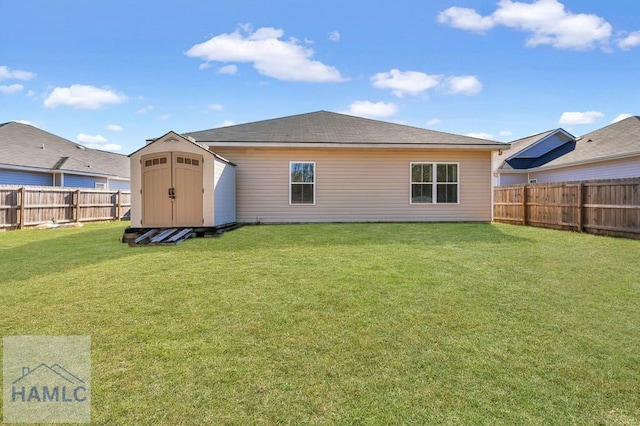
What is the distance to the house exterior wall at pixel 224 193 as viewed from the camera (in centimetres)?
954

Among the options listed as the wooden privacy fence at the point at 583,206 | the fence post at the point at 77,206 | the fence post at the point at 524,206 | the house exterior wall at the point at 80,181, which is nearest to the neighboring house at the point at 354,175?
the fence post at the point at 524,206

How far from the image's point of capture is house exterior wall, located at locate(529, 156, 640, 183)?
44.8 feet

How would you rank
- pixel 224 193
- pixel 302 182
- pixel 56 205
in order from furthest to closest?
pixel 56 205 < pixel 302 182 < pixel 224 193

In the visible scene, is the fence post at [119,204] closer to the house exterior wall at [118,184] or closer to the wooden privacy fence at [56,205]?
the wooden privacy fence at [56,205]

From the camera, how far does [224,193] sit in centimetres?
1040

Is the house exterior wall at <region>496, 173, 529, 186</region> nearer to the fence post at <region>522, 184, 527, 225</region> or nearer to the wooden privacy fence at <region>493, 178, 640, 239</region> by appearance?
the wooden privacy fence at <region>493, 178, 640, 239</region>

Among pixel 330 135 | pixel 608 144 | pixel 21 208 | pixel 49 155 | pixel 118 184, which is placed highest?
pixel 49 155

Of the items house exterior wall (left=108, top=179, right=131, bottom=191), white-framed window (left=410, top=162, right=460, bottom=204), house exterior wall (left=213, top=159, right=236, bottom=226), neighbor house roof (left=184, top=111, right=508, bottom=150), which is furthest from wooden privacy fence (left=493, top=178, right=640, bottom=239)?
house exterior wall (left=108, top=179, right=131, bottom=191)

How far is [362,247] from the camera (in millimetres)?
6938

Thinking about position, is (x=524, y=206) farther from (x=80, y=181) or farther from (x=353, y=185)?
(x=80, y=181)

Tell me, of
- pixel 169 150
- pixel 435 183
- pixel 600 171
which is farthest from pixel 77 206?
pixel 600 171

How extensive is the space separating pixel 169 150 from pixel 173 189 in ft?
3.43

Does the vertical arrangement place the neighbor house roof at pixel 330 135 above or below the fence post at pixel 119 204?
above

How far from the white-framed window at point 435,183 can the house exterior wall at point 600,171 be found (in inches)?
288
